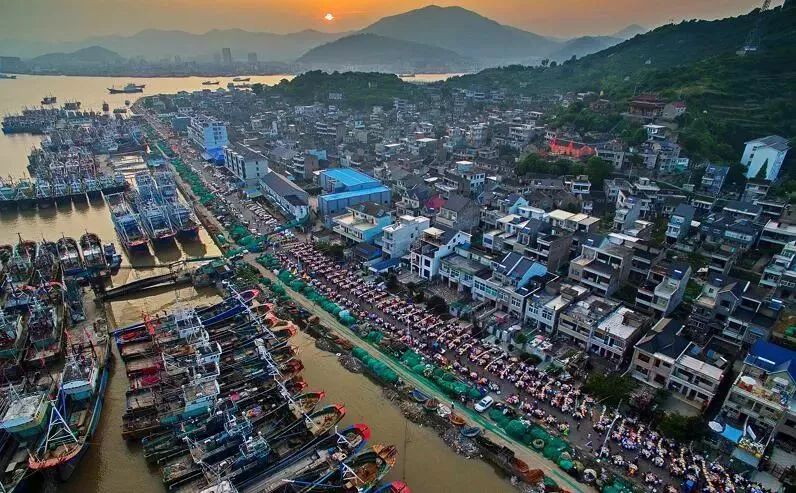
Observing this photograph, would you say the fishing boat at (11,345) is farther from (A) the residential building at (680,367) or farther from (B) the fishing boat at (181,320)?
(A) the residential building at (680,367)

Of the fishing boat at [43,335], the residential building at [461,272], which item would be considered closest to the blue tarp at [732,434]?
the residential building at [461,272]

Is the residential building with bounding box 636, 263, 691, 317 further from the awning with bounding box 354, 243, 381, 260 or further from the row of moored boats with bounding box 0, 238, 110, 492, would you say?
the row of moored boats with bounding box 0, 238, 110, 492

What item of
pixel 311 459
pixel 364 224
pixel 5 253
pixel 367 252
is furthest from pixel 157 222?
pixel 311 459

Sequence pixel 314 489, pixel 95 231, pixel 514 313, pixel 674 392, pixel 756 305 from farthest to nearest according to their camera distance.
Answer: pixel 95 231 < pixel 514 313 < pixel 756 305 < pixel 674 392 < pixel 314 489

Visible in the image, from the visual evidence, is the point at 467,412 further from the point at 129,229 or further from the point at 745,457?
the point at 129,229

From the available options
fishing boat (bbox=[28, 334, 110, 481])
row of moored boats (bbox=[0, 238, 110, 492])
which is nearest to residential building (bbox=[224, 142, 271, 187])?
row of moored boats (bbox=[0, 238, 110, 492])

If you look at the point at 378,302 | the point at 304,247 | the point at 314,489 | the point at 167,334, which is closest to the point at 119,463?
the point at 167,334

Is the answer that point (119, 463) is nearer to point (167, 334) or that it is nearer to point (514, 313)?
point (167, 334)
